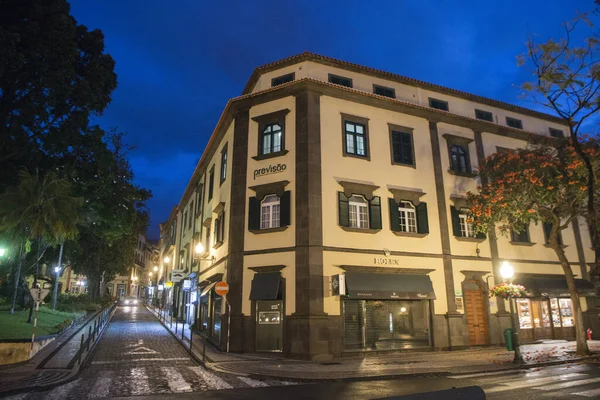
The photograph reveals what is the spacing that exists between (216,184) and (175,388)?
569 inches

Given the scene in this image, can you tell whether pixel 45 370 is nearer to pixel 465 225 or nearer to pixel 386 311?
pixel 386 311

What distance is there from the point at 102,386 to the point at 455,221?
16.8 metres

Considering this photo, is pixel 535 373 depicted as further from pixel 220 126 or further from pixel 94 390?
pixel 220 126

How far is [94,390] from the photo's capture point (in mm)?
9680

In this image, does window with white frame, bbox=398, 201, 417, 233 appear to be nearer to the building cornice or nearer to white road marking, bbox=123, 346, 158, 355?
the building cornice

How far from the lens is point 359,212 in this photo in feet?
58.1

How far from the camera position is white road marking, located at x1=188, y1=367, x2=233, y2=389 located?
409 inches

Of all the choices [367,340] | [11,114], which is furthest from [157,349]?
[11,114]

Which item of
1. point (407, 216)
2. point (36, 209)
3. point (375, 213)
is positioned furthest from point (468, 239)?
point (36, 209)

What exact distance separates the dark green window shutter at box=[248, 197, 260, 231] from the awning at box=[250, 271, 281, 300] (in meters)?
2.23

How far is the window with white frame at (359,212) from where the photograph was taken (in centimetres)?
1752

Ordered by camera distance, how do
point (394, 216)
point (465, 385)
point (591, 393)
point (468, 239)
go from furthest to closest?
point (468, 239) < point (394, 216) < point (465, 385) < point (591, 393)

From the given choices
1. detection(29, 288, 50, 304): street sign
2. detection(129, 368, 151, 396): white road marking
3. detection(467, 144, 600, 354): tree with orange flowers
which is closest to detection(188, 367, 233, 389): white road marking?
detection(129, 368, 151, 396): white road marking

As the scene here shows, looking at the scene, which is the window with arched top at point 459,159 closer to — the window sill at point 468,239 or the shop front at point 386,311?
the window sill at point 468,239
